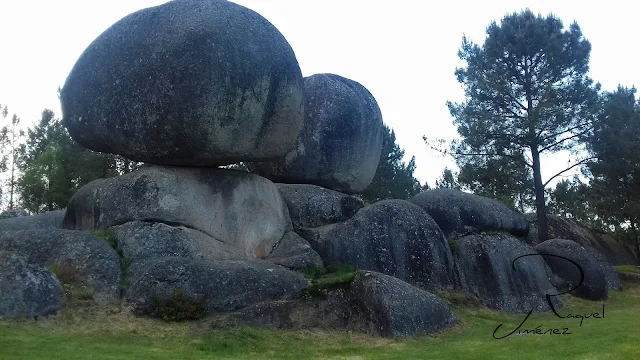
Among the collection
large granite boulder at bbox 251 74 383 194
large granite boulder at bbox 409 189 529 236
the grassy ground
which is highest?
large granite boulder at bbox 251 74 383 194

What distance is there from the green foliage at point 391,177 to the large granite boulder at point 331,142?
15.8 meters

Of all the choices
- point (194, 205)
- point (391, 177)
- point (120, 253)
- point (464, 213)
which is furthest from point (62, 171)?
point (464, 213)

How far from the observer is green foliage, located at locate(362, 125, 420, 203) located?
3959cm

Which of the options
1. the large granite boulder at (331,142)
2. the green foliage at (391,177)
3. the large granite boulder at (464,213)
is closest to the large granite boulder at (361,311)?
the large granite boulder at (464,213)

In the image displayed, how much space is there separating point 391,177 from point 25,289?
1185 inches

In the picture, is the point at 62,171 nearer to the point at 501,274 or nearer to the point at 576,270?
the point at 501,274

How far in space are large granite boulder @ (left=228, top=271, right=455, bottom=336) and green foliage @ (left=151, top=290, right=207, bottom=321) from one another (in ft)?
2.68

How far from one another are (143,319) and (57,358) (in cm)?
364

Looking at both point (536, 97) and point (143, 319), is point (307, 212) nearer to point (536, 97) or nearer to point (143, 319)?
point (143, 319)

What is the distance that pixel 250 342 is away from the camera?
1224cm

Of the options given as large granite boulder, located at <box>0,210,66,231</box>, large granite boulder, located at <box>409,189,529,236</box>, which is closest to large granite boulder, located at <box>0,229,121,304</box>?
large granite boulder, located at <box>0,210,66,231</box>

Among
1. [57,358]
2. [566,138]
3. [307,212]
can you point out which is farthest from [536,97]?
[57,358]

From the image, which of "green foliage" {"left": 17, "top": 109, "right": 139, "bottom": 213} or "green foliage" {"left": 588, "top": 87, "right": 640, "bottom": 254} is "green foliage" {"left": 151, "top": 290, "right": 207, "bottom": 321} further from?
"green foliage" {"left": 17, "top": 109, "right": 139, "bottom": 213}

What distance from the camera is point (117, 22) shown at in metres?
17.8
